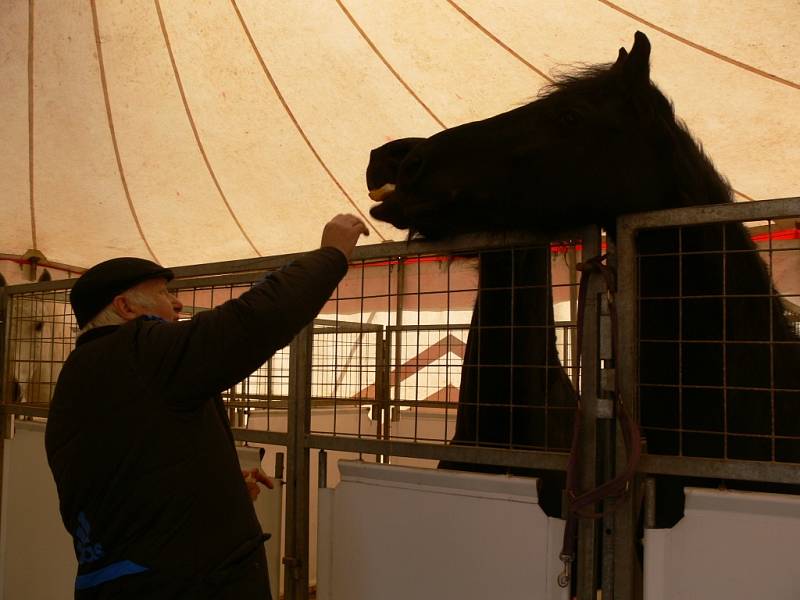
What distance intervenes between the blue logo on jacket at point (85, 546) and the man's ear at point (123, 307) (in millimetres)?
323

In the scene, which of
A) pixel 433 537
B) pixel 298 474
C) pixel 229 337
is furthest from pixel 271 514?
pixel 229 337

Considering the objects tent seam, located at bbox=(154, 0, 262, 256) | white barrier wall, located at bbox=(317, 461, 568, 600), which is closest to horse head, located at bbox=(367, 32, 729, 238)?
white barrier wall, located at bbox=(317, 461, 568, 600)

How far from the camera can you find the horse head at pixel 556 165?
4.20 ft

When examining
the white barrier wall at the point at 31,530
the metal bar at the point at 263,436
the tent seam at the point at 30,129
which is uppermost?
the tent seam at the point at 30,129

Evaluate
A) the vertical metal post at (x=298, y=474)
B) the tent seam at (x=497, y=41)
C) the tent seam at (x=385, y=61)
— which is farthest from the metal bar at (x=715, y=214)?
the tent seam at (x=385, y=61)

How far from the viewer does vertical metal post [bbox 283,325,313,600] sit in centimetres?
159

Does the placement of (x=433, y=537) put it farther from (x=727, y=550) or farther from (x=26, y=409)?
(x=26, y=409)

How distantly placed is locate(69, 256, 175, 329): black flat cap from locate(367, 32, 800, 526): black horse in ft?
1.62

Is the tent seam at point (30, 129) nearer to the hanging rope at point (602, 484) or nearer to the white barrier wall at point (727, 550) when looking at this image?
the hanging rope at point (602, 484)

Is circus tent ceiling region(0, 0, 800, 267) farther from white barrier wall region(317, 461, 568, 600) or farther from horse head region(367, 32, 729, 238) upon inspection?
white barrier wall region(317, 461, 568, 600)

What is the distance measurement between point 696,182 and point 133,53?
4355 millimetres

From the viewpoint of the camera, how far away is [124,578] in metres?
1.08

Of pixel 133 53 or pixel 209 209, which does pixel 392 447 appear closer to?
pixel 133 53

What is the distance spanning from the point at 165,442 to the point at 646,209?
93 cm
